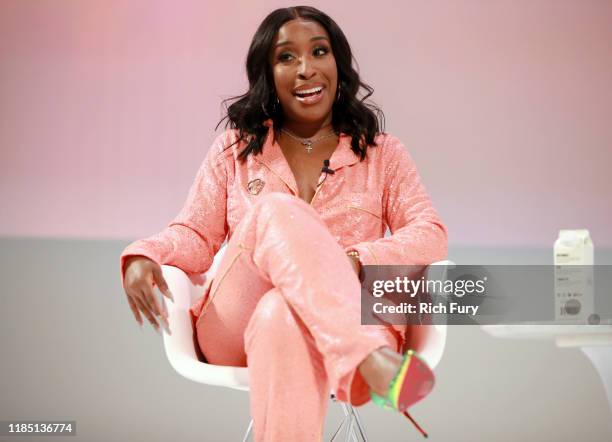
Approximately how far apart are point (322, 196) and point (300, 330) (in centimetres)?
60

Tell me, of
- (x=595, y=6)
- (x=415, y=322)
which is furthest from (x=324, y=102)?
(x=595, y=6)

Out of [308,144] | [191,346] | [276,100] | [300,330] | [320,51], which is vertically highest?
[320,51]

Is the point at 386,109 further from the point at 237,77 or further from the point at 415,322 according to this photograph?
the point at 415,322

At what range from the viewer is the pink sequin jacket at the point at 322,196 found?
192 cm

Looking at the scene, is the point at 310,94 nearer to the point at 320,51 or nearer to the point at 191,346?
the point at 320,51

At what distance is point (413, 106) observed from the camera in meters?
2.93

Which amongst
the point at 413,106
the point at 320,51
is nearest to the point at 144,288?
the point at 320,51

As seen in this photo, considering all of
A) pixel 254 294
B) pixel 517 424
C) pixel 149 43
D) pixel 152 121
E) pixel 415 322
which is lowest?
pixel 517 424

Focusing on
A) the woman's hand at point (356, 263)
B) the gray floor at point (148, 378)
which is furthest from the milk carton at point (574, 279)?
the gray floor at point (148, 378)

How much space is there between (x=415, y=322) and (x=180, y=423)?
4.01ft

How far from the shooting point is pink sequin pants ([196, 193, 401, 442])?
134cm

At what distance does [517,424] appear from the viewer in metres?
2.68

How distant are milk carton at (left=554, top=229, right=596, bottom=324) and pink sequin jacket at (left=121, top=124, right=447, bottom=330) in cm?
28

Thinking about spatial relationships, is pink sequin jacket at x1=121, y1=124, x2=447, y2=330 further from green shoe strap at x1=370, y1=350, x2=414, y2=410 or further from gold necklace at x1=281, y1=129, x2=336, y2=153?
green shoe strap at x1=370, y1=350, x2=414, y2=410
